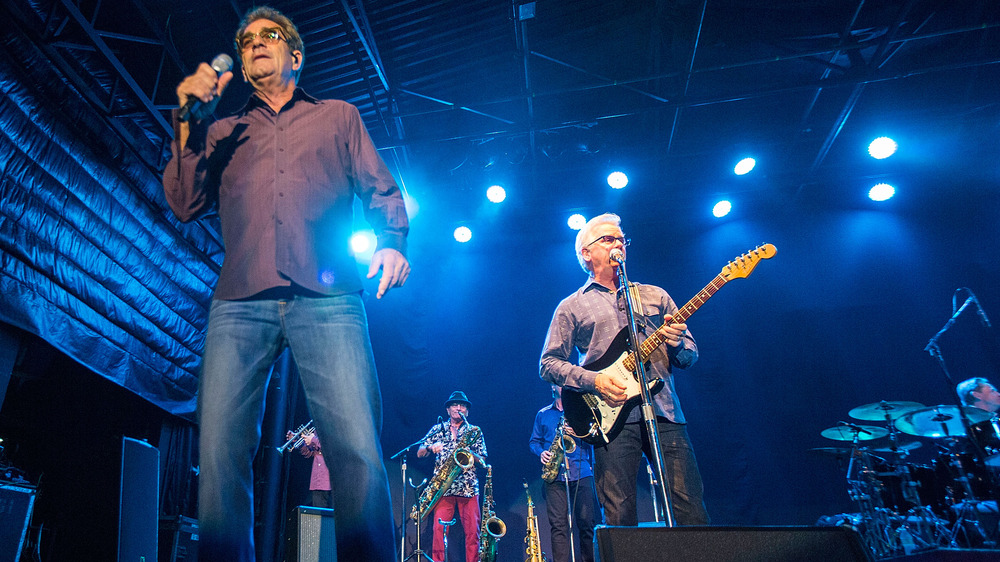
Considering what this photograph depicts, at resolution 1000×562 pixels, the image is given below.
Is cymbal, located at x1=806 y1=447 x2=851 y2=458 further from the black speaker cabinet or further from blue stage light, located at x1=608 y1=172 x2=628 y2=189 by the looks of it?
the black speaker cabinet

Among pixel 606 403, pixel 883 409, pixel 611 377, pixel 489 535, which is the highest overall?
pixel 883 409

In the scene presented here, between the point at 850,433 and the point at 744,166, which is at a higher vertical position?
the point at 744,166

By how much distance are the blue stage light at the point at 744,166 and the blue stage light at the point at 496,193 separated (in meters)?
3.88

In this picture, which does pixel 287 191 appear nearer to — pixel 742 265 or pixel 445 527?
pixel 742 265

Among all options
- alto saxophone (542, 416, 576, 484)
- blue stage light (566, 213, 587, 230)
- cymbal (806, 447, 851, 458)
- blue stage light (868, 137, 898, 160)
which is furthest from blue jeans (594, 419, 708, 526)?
blue stage light (868, 137, 898, 160)

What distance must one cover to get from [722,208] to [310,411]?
9712 millimetres

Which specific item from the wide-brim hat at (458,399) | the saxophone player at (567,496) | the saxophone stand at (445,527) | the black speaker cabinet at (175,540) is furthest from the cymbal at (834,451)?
the black speaker cabinet at (175,540)

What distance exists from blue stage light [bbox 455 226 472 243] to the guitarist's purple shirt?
21.7 feet

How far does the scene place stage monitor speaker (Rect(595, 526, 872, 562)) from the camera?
1.74 metres

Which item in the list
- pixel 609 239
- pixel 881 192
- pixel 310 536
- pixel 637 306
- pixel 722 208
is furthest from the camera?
pixel 722 208

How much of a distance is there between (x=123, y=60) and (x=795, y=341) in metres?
10.2

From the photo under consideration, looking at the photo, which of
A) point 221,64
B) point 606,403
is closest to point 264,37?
point 221,64

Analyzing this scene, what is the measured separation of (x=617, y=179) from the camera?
9.34m

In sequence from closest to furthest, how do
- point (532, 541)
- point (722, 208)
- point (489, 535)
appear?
point (532, 541) < point (489, 535) < point (722, 208)
